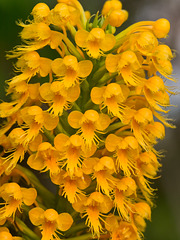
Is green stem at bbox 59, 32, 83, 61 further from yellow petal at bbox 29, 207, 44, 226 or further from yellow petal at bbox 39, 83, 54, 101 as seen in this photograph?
yellow petal at bbox 29, 207, 44, 226

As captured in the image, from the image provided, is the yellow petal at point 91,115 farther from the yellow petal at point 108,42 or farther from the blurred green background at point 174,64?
the blurred green background at point 174,64

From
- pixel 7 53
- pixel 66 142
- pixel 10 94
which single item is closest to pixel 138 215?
pixel 66 142

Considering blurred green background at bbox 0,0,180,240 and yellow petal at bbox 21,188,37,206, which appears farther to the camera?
blurred green background at bbox 0,0,180,240

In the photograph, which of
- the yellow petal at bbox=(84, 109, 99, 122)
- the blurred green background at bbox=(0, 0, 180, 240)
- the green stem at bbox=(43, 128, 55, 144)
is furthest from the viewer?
the blurred green background at bbox=(0, 0, 180, 240)

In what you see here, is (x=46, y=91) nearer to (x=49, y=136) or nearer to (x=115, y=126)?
(x=49, y=136)

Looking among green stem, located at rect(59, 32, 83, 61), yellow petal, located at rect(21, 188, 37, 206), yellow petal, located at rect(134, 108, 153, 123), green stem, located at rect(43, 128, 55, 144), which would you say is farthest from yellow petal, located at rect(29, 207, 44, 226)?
green stem, located at rect(59, 32, 83, 61)

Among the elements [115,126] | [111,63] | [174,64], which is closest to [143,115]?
[115,126]

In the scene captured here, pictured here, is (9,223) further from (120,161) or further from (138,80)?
(138,80)
